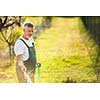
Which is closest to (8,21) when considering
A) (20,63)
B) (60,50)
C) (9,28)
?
(9,28)

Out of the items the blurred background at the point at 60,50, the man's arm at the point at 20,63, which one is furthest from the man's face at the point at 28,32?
the man's arm at the point at 20,63

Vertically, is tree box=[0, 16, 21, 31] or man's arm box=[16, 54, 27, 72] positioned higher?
tree box=[0, 16, 21, 31]

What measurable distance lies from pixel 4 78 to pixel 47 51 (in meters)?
0.41

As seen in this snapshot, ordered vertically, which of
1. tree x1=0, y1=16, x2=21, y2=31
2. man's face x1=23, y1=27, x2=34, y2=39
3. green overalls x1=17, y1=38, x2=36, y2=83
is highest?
tree x1=0, y1=16, x2=21, y2=31

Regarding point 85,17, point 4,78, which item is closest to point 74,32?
point 85,17

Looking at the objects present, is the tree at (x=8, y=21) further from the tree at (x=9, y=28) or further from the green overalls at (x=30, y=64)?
the green overalls at (x=30, y=64)

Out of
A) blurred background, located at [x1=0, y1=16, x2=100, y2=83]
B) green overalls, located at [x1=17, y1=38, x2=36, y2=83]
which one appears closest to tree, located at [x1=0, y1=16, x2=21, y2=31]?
blurred background, located at [x1=0, y1=16, x2=100, y2=83]

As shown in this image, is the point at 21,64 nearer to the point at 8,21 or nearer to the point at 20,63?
the point at 20,63

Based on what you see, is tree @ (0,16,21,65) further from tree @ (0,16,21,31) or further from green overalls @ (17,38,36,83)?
green overalls @ (17,38,36,83)

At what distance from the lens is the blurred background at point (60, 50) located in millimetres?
3656

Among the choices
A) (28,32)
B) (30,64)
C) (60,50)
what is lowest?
(30,64)

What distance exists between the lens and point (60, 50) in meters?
3.66

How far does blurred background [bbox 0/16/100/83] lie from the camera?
12.0ft
